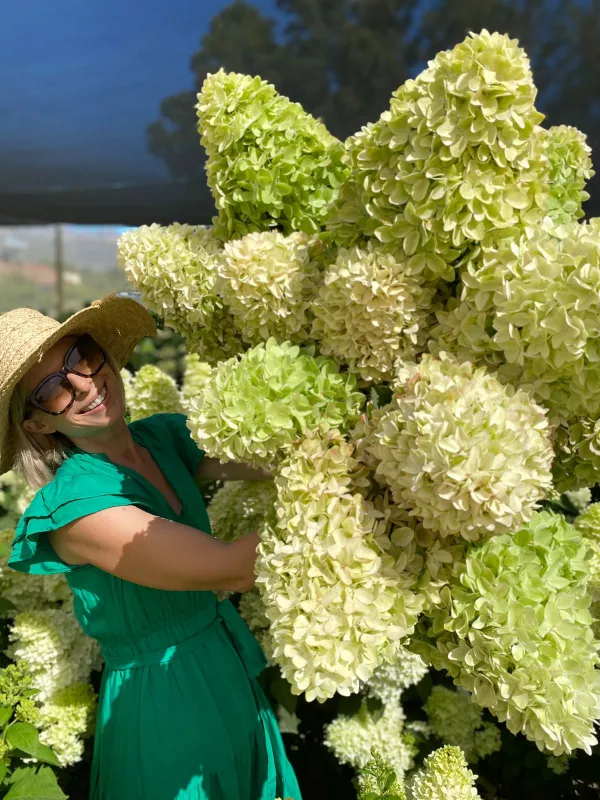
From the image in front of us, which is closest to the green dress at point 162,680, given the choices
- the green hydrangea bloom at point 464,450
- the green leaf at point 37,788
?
the green leaf at point 37,788

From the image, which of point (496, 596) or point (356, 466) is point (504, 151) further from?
point (496, 596)

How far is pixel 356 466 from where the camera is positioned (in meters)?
0.70

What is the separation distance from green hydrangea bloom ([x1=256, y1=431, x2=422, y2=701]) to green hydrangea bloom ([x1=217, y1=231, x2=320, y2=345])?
0.19m

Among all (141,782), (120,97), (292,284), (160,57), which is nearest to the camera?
(292,284)

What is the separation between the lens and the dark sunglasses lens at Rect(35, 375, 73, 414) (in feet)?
3.30

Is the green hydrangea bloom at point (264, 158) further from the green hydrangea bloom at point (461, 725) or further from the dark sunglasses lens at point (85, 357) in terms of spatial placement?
the green hydrangea bloom at point (461, 725)

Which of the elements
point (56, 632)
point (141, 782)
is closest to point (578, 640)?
A: point (141, 782)

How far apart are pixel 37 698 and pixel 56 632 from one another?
0.50 feet

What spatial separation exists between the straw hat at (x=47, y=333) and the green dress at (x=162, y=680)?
17 cm

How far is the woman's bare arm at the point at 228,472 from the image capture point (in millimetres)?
1334

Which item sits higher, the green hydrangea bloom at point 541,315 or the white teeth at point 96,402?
the green hydrangea bloom at point 541,315

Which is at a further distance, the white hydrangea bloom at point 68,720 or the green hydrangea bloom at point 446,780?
the white hydrangea bloom at point 68,720

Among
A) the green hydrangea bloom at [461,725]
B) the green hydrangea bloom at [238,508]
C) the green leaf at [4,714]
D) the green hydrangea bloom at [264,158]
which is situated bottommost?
the green hydrangea bloom at [461,725]


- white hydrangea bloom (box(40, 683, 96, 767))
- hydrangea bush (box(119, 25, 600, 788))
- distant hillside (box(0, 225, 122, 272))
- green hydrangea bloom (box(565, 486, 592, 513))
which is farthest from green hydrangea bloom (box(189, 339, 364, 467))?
distant hillside (box(0, 225, 122, 272))
